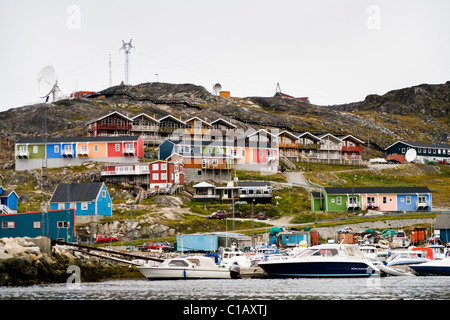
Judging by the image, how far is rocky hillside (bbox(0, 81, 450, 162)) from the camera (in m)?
125

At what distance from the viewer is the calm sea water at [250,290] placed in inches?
1374

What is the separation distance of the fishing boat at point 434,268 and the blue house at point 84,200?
41.8 m

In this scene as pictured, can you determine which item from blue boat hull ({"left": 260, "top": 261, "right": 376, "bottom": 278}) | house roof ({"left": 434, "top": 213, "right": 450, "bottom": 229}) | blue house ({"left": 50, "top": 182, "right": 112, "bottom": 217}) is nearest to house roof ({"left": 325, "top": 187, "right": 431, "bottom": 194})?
house roof ({"left": 434, "top": 213, "right": 450, "bottom": 229})

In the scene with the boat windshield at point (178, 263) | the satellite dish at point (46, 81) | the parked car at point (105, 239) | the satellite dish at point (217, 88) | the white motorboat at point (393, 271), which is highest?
the satellite dish at point (217, 88)

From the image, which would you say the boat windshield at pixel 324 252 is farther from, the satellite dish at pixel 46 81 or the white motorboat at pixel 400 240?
the satellite dish at pixel 46 81

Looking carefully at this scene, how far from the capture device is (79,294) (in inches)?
1443

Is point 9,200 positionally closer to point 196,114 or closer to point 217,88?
point 196,114

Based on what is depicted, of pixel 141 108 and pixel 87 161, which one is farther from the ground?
pixel 141 108

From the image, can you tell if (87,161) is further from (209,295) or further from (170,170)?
(209,295)

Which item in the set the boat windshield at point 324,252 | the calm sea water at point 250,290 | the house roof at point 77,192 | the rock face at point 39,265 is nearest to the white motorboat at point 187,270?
the calm sea water at point 250,290

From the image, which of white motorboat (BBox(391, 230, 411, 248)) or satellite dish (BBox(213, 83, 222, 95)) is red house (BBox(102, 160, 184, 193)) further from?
satellite dish (BBox(213, 83, 222, 95))

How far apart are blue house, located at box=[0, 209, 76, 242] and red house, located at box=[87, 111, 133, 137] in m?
45.3
